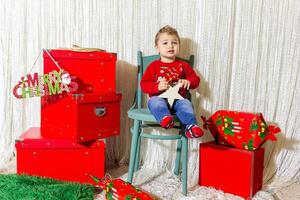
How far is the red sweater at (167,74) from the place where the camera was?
161 cm

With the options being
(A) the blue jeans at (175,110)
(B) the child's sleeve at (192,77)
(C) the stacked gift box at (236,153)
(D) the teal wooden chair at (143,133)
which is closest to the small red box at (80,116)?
(D) the teal wooden chair at (143,133)

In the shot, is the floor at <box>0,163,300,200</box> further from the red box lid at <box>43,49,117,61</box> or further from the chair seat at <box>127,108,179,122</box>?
the red box lid at <box>43,49,117,61</box>

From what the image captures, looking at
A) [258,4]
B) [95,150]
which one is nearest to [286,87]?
[258,4]

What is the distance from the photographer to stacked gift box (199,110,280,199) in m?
1.48

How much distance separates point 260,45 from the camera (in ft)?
5.64

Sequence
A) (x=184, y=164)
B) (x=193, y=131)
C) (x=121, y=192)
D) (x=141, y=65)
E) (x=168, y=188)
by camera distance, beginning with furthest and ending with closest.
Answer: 1. (x=141, y=65)
2. (x=168, y=188)
3. (x=184, y=164)
4. (x=193, y=131)
5. (x=121, y=192)

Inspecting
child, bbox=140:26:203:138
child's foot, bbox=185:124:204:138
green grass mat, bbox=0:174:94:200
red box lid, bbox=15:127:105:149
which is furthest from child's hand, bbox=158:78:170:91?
green grass mat, bbox=0:174:94:200

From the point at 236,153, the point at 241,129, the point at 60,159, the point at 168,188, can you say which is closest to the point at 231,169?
the point at 236,153

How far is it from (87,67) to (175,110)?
47cm

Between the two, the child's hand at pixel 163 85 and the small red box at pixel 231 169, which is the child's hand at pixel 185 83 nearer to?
the child's hand at pixel 163 85

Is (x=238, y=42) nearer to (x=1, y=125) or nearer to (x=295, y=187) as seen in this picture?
(x=295, y=187)

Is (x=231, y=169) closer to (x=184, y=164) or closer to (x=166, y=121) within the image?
(x=184, y=164)

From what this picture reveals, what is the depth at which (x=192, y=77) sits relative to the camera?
1.65 meters

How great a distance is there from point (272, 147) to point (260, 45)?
1.72 feet
